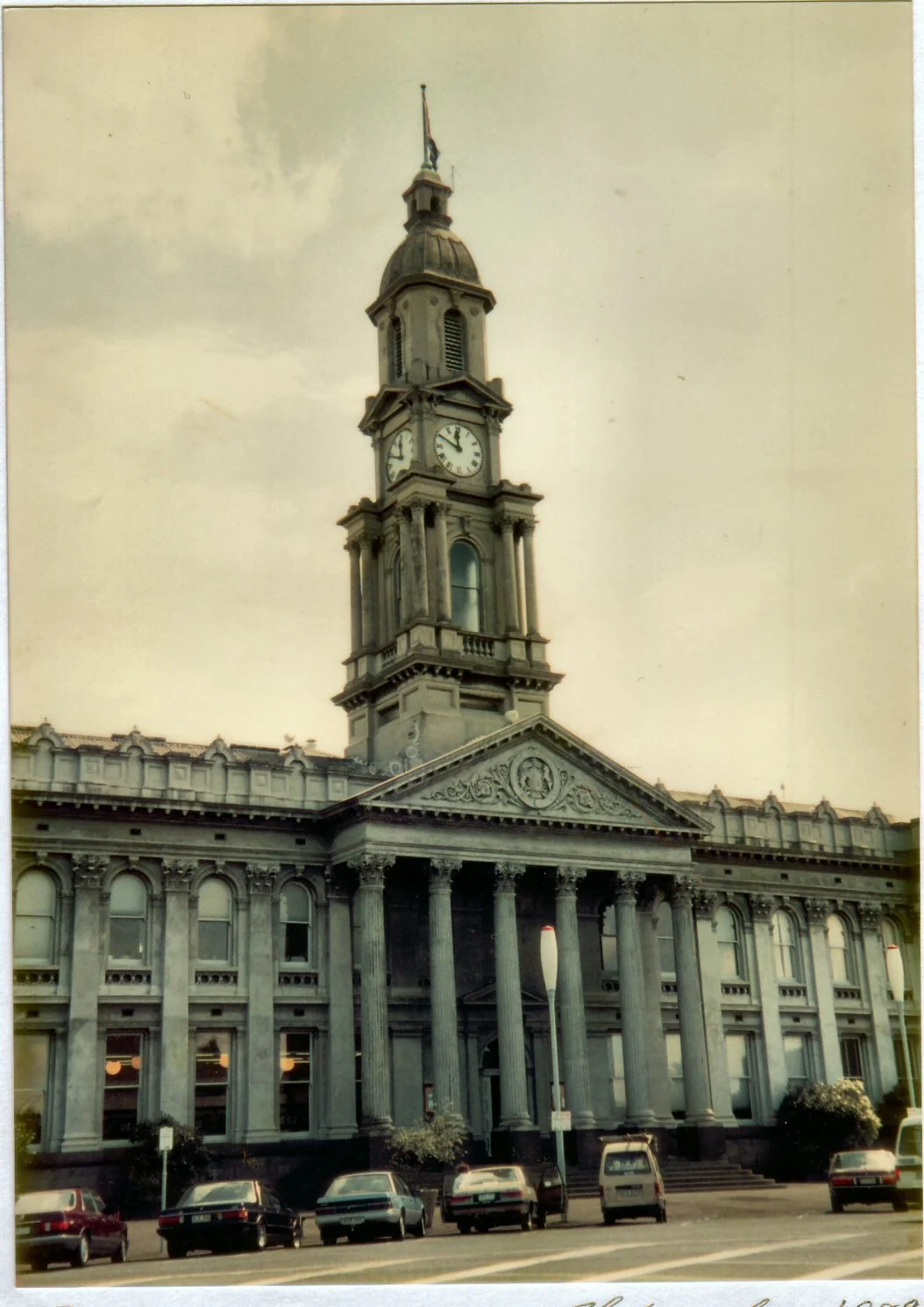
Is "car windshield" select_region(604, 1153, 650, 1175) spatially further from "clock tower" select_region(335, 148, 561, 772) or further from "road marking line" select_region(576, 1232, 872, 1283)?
"clock tower" select_region(335, 148, 561, 772)

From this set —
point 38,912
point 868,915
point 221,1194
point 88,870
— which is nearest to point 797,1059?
point 868,915

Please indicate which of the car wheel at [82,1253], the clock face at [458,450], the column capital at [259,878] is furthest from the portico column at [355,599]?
the car wheel at [82,1253]

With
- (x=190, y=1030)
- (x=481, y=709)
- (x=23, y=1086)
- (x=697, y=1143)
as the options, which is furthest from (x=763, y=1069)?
(x=23, y=1086)

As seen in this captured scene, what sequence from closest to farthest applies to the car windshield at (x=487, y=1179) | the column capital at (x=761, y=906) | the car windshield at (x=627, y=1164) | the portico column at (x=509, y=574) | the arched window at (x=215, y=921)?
the car windshield at (x=487, y=1179), the car windshield at (x=627, y=1164), the arched window at (x=215, y=921), the portico column at (x=509, y=574), the column capital at (x=761, y=906)

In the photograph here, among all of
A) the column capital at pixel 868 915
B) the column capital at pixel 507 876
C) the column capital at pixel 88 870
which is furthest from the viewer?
the column capital at pixel 868 915

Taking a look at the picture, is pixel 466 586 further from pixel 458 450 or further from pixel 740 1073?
pixel 740 1073

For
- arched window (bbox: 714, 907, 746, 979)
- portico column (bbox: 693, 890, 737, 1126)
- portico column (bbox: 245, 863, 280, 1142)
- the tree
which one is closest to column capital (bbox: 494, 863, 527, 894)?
portico column (bbox: 245, 863, 280, 1142)

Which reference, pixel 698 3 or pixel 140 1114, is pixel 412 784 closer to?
pixel 140 1114

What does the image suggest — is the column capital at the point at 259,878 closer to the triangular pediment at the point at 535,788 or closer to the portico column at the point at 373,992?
the portico column at the point at 373,992
